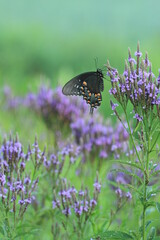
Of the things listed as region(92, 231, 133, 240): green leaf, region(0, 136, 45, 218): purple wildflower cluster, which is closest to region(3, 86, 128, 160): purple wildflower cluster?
region(0, 136, 45, 218): purple wildflower cluster

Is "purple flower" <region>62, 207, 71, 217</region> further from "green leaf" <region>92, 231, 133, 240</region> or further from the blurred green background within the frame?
the blurred green background

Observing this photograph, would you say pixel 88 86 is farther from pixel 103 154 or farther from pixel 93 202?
pixel 93 202

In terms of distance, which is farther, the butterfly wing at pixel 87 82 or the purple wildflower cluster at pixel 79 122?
the purple wildflower cluster at pixel 79 122

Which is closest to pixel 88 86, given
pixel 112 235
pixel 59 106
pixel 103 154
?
pixel 103 154

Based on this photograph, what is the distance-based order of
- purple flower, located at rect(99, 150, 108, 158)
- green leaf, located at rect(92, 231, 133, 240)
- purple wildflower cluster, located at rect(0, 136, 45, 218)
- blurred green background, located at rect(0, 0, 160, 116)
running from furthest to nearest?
1. blurred green background, located at rect(0, 0, 160, 116)
2. purple flower, located at rect(99, 150, 108, 158)
3. purple wildflower cluster, located at rect(0, 136, 45, 218)
4. green leaf, located at rect(92, 231, 133, 240)

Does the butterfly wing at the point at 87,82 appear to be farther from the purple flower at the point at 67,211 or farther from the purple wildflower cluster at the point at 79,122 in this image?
the purple flower at the point at 67,211

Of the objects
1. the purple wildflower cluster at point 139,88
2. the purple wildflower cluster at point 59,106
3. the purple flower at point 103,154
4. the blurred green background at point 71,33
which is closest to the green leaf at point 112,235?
the purple wildflower cluster at point 139,88

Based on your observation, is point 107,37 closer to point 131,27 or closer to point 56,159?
point 131,27
